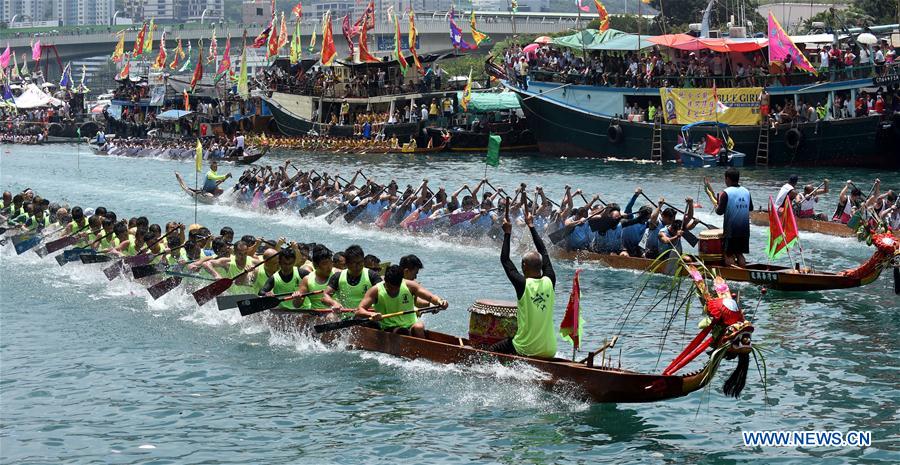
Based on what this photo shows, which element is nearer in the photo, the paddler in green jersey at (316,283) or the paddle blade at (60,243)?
the paddler in green jersey at (316,283)

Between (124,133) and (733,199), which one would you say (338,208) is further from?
(124,133)

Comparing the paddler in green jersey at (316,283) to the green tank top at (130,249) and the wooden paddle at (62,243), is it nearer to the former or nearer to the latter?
the green tank top at (130,249)

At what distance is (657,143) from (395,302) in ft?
123

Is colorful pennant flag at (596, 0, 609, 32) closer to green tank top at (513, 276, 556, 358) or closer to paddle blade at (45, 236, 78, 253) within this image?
paddle blade at (45, 236, 78, 253)

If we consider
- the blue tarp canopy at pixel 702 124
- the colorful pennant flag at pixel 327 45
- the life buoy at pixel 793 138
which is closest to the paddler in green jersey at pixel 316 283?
the life buoy at pixel 793 138

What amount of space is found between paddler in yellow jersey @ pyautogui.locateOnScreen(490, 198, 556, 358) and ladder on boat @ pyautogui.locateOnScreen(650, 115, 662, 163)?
38.4m

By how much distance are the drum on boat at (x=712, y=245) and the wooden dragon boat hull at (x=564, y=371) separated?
289 inches

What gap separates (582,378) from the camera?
535 inches

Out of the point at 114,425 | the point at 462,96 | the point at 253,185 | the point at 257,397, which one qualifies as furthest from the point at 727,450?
the point at 462,96

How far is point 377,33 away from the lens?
105 metres

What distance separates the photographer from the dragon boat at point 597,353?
12336 mm

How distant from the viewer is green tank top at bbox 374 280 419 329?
1596cm

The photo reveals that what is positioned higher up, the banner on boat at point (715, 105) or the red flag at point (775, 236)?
the banner on boat at point (715, 105)

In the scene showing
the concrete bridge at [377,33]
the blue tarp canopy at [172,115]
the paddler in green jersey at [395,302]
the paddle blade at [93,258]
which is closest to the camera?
the paddler in green jersey at [395,302]
